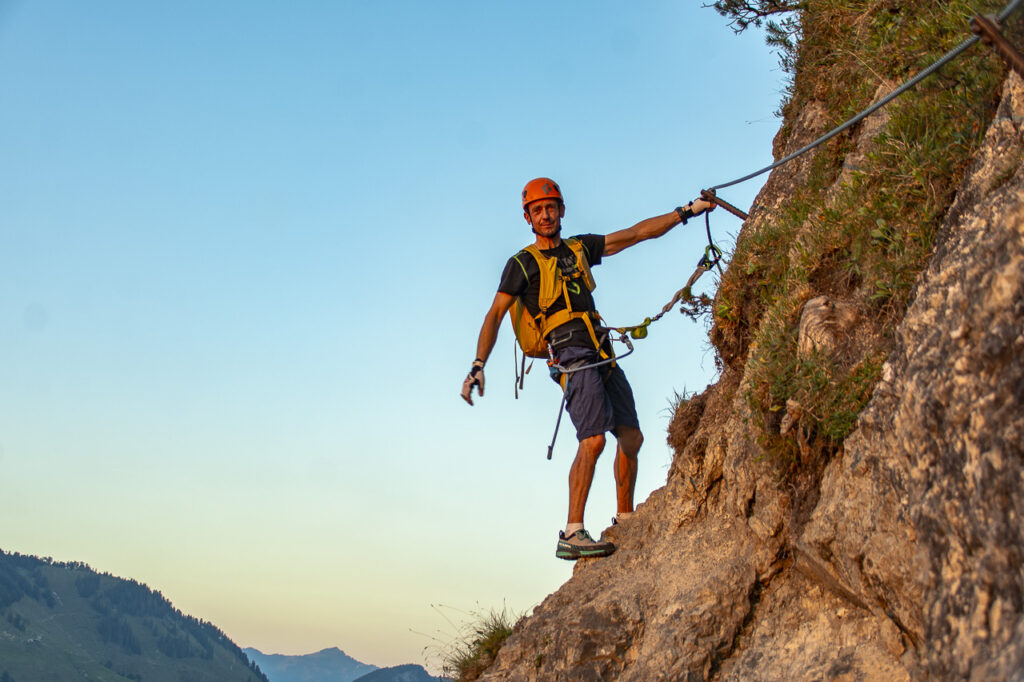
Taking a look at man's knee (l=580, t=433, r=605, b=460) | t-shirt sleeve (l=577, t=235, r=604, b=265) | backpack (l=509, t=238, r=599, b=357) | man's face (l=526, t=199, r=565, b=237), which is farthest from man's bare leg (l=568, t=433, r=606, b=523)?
man's face (l=526, t=199, r=565, b=237)

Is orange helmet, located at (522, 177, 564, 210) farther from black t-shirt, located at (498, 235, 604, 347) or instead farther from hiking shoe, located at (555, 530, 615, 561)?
hiking shoe, located at (555, 530, 615, 561)

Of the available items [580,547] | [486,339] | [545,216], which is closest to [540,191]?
[545,216]

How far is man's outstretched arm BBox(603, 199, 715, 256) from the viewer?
8.79 m

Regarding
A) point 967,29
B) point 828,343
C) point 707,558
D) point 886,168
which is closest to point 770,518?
point 707,558

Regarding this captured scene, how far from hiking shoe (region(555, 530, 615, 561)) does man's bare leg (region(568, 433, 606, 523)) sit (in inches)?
6.0

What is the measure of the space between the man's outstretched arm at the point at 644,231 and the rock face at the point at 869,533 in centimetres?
150

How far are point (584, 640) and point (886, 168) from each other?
409cm

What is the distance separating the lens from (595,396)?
8156 mm

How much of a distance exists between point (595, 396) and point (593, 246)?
1631 millimetres

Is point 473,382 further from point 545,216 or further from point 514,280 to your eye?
point 545,216

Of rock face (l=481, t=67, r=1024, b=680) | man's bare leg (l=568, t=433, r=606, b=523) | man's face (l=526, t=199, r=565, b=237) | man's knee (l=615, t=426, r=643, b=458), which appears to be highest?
man's face (l=526, t=199, r=565, b=237)

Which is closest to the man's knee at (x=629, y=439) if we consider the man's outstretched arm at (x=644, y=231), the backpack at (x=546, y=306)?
the backpack at (x=546, y=306)

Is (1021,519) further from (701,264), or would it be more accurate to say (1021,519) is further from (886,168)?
(701,264)

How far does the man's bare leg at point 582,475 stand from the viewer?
7.92m
